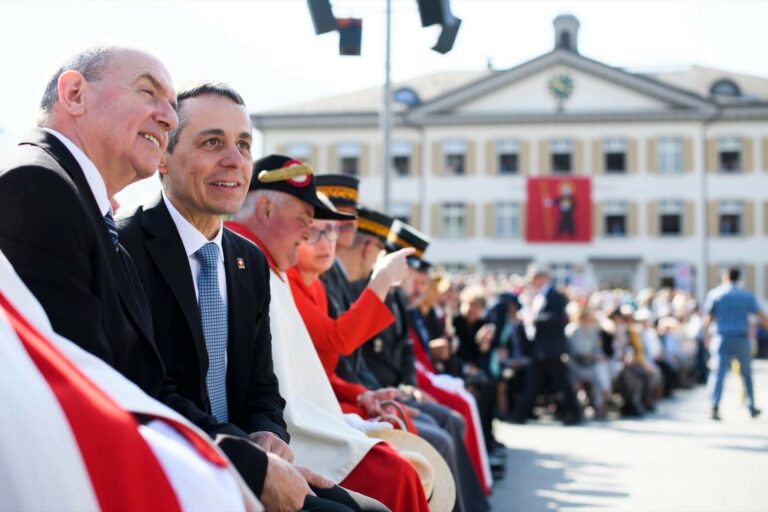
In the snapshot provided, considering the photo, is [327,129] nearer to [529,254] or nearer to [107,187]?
[529,254]

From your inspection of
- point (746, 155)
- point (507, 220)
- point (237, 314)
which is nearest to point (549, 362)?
point (237, 314)

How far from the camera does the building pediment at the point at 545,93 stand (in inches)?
1924

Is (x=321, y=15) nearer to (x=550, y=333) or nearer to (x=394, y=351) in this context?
(x=394, y=351)

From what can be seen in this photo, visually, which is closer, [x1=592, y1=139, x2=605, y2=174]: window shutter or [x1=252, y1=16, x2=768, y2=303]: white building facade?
[x1=252, y1=16, x2=768, y2=303]: white building facade

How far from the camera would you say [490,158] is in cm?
4925

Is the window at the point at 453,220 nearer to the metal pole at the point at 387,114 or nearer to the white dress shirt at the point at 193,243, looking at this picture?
the metal pole at the point at 387,114

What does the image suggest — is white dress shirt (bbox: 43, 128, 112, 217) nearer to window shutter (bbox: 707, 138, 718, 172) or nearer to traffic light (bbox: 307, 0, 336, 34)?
traffic light (bbox: 307, 0, 336, 34)

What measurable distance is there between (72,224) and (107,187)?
0.39 meters

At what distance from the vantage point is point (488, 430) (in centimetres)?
984

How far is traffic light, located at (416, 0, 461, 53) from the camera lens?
9.62 m

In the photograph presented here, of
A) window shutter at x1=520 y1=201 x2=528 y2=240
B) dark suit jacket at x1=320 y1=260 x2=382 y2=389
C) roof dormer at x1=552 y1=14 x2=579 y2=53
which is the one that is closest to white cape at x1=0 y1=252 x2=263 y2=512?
dark suit jacket at x1=320 y1=260 x2=382 y2=389

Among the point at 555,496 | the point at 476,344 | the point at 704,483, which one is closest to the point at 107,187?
the point at 555,496

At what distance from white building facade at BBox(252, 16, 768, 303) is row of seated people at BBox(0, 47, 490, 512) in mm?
44226

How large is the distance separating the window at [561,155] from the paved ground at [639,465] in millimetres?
34384
